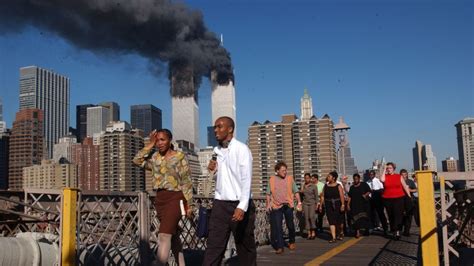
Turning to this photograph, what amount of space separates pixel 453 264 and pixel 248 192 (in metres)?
2.62

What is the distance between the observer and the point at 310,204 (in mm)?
12328

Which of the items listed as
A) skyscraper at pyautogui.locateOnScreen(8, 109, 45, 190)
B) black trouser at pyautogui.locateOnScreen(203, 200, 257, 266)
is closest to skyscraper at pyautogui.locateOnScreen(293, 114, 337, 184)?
skyscraper at pyautogui.locateOnScreen(8, 109, 45, 190)

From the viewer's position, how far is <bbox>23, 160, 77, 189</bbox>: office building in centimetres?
12812

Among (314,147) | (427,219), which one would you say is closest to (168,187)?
(427,219)

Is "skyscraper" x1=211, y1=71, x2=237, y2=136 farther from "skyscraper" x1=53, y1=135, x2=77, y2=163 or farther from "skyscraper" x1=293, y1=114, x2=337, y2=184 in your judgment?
"skyscraper" x1=53, y1=135, x2=77, y2=163

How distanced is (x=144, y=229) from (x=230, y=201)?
1675mm

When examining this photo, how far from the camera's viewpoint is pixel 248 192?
4797 mm

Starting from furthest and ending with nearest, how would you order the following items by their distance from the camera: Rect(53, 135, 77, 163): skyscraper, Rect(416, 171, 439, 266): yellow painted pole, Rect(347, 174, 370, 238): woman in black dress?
Rect(53, 135, 77, 163): skyscraper
Rect(347, 174, 370, 238): woman in black dress
Rect(416, 171, 439, 266): yellow painted pole

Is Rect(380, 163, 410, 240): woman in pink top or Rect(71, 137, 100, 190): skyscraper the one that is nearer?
Rect(380, 163, 410, 240): woman in pink top

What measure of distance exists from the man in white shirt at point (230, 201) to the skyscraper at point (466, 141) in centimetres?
12164

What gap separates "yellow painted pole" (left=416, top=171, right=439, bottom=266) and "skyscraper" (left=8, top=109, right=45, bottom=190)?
14101cm

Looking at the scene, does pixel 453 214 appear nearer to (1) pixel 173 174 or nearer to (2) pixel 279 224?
(1) pixel 173 174

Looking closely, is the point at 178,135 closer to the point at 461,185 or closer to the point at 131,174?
the point at 131,174

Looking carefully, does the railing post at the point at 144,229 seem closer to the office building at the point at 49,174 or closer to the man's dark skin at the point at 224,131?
the man's dark skin at the point at 224,131
